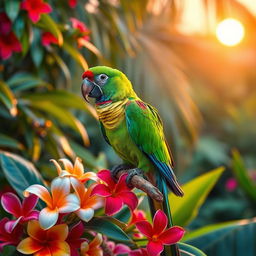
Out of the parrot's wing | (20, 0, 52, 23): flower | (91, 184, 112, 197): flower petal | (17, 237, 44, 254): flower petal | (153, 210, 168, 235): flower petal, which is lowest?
(17, 237, 44, 254): flower petal

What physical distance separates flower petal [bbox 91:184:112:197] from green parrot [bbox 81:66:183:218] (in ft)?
0.17

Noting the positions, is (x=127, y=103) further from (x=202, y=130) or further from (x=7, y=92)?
(x=202, y=130)

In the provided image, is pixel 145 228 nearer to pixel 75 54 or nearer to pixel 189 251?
pixel 189 251

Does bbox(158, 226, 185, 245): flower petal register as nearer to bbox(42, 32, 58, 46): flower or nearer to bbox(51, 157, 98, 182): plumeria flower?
bbox(51, 157, 98, 182): plumeria flower

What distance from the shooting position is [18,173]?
4.00 feet

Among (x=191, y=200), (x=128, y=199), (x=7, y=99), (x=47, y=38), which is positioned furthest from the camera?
(x=47, y=38)

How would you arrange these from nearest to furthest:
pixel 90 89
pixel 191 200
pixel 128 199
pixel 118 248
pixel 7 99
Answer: pixel 90 89 < pixel 128 199 < pixel 118 248 < pixel 191 200 < pixel 7 99

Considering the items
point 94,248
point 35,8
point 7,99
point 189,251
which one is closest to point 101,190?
point 94,248

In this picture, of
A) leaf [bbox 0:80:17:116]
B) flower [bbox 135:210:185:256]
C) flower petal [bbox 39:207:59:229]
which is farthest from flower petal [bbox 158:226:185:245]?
leaf [bbox 0:80:17:116]

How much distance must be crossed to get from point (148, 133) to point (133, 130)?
0.11ft

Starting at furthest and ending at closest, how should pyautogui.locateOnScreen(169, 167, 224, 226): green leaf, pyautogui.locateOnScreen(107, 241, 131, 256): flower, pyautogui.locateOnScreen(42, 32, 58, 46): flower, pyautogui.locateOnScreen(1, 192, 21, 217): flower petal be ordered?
1. pyautogui.locateOnScreen(42, 32, 58, 46): flower
2. pyautogui.locateOnScreen(169, 167, 224, 226): green leaf
3. pyautogui.locateOnScreen(107, 241, 131, 256): flower
4. pyautogui.locateOnScreen(1, 192, 21, 217): flower petal

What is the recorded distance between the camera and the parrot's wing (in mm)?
1022

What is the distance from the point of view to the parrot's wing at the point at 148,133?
102 centimetres

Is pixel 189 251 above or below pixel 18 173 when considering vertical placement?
below
